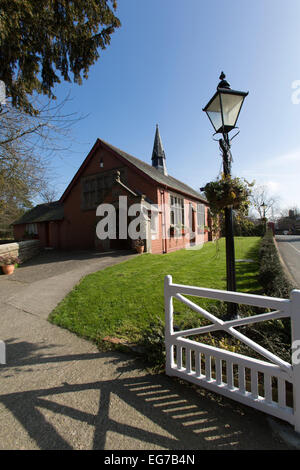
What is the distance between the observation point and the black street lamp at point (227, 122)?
320 centimetres

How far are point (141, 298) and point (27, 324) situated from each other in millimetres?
2561

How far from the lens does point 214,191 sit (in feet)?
10.6

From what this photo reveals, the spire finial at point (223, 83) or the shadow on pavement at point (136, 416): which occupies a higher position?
the spire finial at point (223, 83)

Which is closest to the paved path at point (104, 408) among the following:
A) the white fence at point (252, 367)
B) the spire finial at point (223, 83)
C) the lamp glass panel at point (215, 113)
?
the white fence at point (252, 367)

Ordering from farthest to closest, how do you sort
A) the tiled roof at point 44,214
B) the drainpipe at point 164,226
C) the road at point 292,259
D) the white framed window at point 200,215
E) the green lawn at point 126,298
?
the tiled roof at point 44,214
the white framed window at point 200,215
the drainpipe at point 164,226
the road at point 292,259
the green lawn at point 126,298

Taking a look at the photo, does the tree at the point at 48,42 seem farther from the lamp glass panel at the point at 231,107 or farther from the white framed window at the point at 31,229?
the white framed window at the point at 31,229

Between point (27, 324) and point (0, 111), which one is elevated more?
point (0, 111)

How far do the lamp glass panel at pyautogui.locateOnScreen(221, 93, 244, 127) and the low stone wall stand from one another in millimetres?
11609

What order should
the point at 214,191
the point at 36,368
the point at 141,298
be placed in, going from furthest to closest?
1. the point at 141,298
2. the point at 214,191
3. the point at 36,368

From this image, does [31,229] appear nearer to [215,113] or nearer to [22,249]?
[22,249]

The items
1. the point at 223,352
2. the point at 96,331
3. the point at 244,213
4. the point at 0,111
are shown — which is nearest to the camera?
the point at 223,352

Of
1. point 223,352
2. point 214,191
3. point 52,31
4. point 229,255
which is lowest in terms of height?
point 223,352
